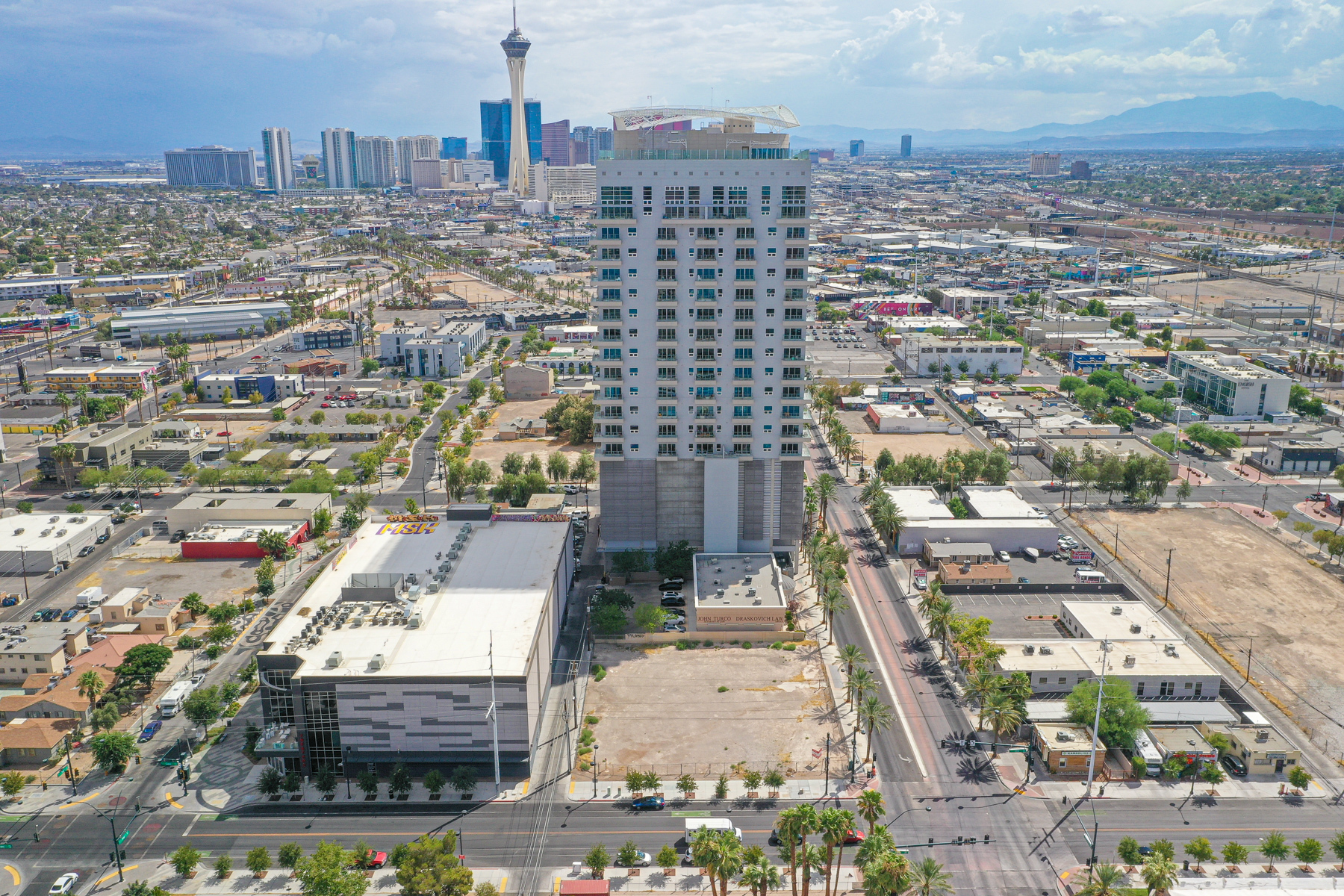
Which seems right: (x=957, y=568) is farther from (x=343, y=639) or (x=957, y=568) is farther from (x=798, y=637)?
(x=343, y=639)

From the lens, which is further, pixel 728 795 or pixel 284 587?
pixel 284 587

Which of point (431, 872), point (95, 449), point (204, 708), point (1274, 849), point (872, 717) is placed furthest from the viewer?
point (95, 449)

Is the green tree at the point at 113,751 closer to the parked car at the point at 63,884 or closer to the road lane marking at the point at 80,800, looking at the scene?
the road lane marking at the point at 80,800

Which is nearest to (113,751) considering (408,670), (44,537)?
(408,670)

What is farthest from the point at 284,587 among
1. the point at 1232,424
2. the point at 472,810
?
the point at 1232,424

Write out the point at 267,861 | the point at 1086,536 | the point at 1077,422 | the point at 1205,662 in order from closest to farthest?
the point at 267,861 < the point at 1205,662 < the point at 1086,536 < the point at 1077,422

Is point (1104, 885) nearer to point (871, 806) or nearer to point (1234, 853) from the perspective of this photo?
point (871, 806)

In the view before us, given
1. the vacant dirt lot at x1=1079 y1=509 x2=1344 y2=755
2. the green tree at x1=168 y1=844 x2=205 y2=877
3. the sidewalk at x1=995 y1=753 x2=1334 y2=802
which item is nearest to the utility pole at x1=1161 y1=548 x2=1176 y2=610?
the vacant dirt lot at x1=1079 y1=509 x2=1344 y2=755
